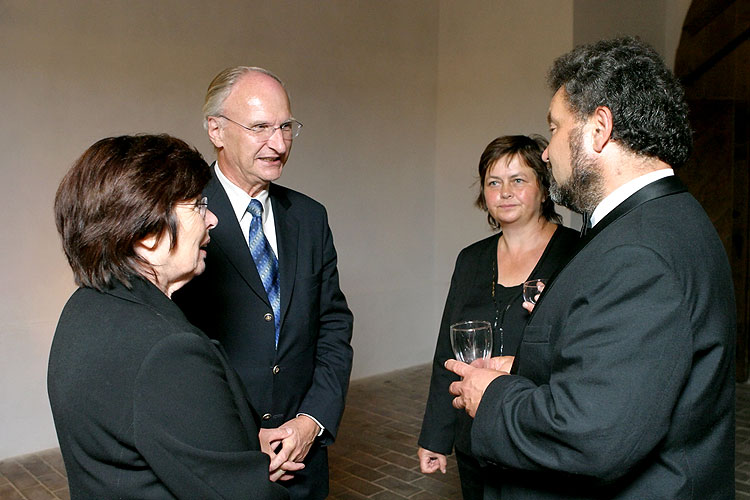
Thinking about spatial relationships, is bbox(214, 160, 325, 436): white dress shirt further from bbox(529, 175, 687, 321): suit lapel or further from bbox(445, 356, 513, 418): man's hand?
bbox(529, 175, 687, 321): suit lapel

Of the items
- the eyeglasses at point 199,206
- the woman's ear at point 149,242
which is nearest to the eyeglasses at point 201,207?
the eyeglasses at point 199,206

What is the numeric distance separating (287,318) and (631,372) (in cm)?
127

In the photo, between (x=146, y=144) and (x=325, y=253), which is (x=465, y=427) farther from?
(x=146, y=144)

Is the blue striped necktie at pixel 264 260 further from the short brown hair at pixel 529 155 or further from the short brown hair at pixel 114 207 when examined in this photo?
the short brown hair at pixel 529 155

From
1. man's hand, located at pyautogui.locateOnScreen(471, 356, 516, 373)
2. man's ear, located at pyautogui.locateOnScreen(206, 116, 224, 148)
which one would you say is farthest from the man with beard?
man's ear, located at pyautogui.locateOnScreen(206, 116, 224, 148)

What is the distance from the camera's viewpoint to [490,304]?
2.73m

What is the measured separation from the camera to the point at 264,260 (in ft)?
7.82

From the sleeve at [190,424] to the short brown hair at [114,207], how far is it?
0.25m

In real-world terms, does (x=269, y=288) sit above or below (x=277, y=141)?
below

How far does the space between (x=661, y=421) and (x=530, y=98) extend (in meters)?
5.67

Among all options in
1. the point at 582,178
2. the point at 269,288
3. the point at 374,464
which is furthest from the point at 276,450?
the point at 374,464

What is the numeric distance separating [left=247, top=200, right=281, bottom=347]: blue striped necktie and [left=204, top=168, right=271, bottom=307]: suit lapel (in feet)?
0.17

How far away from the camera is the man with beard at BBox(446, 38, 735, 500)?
55.7 inches

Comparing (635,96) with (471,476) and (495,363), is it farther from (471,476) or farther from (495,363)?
(471,476)
